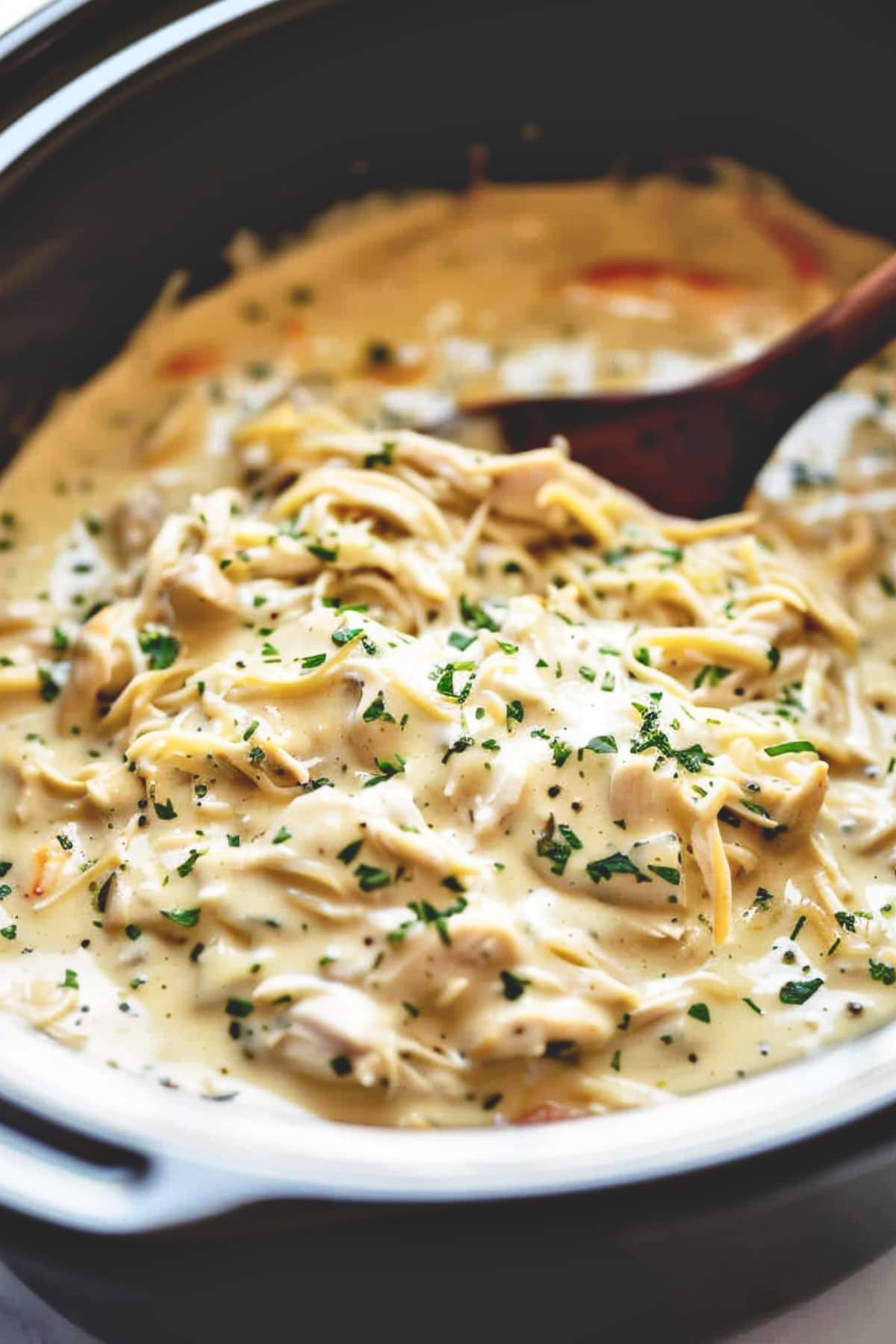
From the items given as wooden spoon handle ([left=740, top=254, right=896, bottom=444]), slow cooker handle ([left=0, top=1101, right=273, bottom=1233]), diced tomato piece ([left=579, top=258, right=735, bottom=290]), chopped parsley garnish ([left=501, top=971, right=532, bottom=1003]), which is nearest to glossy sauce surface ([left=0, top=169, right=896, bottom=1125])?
chopped parsley garnish ([left=501, top=971, right=532, bottom=1003])

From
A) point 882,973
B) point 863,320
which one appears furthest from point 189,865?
point 863,320

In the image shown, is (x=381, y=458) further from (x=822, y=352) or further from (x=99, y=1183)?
(x=99, y=1183)

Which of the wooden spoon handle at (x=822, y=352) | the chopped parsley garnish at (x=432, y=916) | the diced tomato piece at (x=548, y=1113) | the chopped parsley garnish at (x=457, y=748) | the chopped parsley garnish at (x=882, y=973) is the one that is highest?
the chopped parsley garnish at (x=457, y=748)

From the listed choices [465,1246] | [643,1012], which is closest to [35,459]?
[643,1012]

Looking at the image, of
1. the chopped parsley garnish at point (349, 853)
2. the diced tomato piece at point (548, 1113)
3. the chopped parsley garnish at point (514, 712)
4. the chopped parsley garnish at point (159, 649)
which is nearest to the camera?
the diced tomato piece at point (548, 1113)

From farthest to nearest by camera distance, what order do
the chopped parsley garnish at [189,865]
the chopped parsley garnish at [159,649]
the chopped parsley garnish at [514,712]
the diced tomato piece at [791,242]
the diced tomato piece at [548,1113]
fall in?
the diced tomato piece at [791,242] → the chopped parsley garnish at [159,649] → the chopped parsley garnish at [514,712] → the chopped parsley garnish at [189,865] → the diced tomato piece at [548,1113]

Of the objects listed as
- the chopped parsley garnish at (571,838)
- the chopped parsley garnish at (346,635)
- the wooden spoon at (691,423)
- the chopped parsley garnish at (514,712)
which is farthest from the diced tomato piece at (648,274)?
the chopped parsley garnish at (571,838)

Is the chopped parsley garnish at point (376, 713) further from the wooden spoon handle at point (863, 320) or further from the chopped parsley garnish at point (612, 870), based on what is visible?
the wooden spoon handle at point (863, 320)
